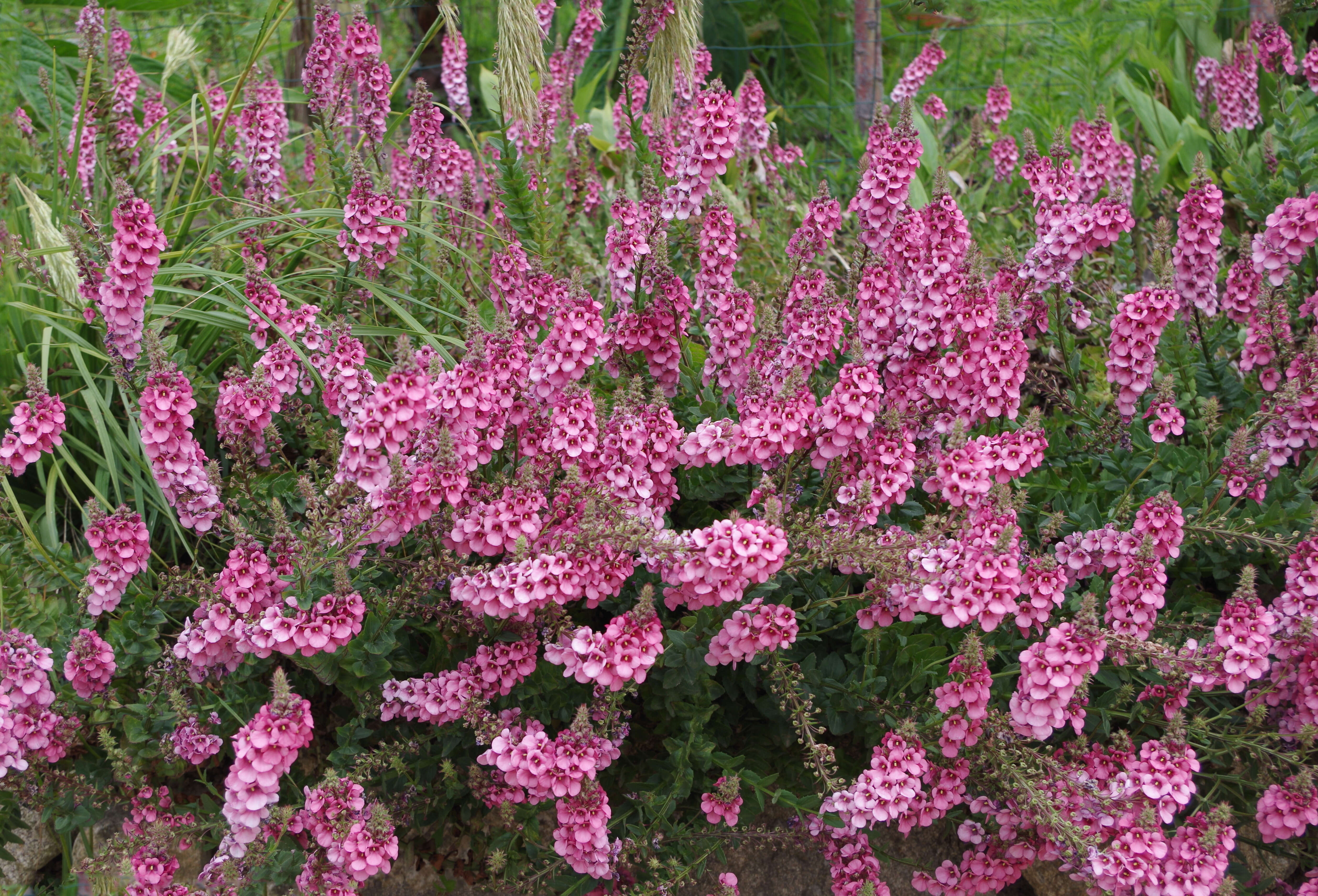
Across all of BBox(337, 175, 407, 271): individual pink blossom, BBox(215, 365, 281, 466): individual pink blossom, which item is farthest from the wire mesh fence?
BBox(215, 365, 281, 466): individual pink blossom

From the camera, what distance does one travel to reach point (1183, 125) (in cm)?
497

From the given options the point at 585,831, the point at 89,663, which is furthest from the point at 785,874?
the point at 89,663

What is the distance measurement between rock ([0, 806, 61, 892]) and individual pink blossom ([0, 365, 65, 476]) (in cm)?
107

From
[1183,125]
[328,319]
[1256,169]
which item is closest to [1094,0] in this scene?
[1183,125]

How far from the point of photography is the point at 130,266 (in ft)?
7.73

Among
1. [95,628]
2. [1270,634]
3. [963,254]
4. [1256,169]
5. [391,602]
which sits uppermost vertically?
[1256,169]

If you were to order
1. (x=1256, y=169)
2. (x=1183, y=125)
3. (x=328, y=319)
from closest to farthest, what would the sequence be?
(x=328, y=319) → (x=1256, y=169) → (x=1183, y=125)

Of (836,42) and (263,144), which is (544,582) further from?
(836,42)

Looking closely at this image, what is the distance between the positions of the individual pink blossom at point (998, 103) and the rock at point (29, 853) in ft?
13.7

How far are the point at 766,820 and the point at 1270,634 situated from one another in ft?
3.94

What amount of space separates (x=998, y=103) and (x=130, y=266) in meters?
3.56

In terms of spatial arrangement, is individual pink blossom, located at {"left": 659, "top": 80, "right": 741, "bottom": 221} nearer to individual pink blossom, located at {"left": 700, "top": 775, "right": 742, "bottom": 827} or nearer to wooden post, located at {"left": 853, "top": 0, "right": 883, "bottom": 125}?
individual pink blossom, located at {"left": 700, "top": 775, "right": 742, "bottom": 827}

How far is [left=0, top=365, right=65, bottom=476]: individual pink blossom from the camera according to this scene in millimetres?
2297

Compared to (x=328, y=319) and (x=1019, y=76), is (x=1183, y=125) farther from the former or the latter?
(x=328, y=319)
